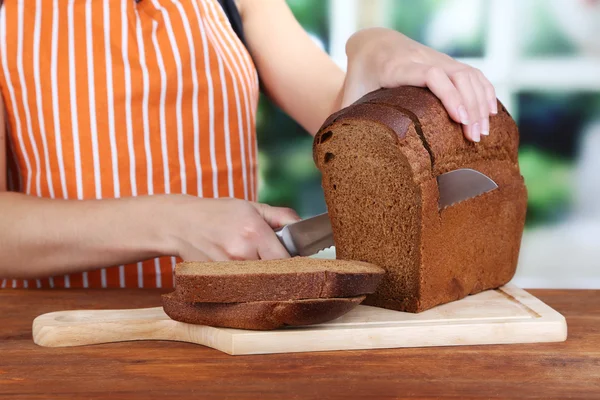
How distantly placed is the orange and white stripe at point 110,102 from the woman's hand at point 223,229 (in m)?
0.26

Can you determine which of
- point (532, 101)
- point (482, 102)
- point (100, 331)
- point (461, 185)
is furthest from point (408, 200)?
point (532, 101)

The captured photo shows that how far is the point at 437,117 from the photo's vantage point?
1.27m

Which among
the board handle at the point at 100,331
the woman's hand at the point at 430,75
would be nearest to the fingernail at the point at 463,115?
the woman's hand at the point at 430,75

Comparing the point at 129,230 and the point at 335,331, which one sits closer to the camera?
the point at 335,331

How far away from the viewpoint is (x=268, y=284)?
3.63ft

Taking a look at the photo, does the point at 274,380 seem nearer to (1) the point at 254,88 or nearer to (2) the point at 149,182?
(2) the point at 149,182

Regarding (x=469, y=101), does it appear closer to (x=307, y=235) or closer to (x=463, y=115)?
(x=463, y=115)

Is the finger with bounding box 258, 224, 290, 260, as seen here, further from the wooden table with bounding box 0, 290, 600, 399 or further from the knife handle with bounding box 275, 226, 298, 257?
the wooden table with bounding box 0, 290, 600, 399

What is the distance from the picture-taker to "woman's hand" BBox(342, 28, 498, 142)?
129 centimetres

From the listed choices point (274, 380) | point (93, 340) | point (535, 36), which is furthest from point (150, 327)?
point (535, 36)

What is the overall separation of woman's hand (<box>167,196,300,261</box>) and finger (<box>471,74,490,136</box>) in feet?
1.26

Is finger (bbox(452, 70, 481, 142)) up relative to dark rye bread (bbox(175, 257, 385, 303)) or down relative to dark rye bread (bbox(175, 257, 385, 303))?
up

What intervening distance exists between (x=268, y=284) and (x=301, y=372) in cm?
15

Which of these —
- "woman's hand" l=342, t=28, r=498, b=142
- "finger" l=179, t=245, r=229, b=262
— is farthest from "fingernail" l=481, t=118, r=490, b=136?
"finger" l=179, t=245, r=229, b=262
